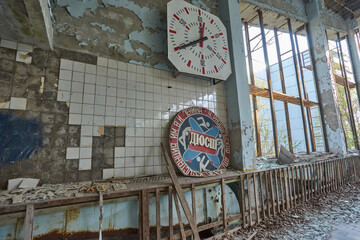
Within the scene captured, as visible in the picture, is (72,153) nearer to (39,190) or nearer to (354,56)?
(39,190)

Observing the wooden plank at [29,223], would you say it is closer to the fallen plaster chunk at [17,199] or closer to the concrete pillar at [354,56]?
the fallen plaster chunk at [17,199]

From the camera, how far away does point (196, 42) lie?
2367mm

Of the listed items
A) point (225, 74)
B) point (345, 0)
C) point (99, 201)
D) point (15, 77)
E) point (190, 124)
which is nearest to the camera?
point (99, 201)

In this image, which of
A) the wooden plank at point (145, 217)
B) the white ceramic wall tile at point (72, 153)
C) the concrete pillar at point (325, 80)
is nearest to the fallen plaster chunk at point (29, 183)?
the white ceramic wall tile at point (72, 153)

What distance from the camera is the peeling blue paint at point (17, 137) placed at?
4.87 ft

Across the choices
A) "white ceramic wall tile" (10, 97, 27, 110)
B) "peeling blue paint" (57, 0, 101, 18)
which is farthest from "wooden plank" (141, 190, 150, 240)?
"peeling blue paint" (57, 0, 101, 18)

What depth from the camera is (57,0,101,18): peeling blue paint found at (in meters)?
1.91

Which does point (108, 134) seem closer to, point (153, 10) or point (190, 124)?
point (190, 124)

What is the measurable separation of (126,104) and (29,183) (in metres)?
1.17

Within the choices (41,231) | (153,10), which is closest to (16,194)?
(41,231)

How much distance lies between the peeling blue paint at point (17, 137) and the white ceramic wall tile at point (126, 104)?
32 cm

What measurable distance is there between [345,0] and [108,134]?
7738 millimetres

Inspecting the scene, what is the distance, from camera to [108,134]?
190cm

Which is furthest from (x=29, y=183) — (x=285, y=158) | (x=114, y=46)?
(x=285, y=158)
